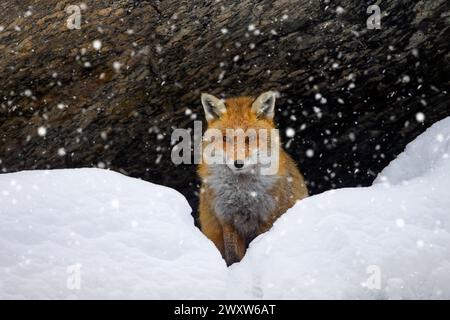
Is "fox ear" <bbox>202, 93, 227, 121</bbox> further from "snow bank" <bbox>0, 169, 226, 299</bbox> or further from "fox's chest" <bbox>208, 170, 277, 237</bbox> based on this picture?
"snow bank" <bbox>0, 169, 226, 299</bbox>

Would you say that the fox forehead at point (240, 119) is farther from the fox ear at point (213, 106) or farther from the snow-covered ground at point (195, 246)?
the snow-covered ground at point (195, 246)

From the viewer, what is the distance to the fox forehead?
5961mm

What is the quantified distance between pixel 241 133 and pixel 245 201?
857mm

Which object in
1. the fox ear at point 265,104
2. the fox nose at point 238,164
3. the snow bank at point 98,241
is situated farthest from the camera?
the fox ear at point 265,104

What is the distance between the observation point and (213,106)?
6059 millimetres

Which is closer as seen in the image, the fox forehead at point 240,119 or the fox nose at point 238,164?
the fox nose at point 238,164

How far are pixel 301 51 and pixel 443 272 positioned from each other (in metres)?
3.36

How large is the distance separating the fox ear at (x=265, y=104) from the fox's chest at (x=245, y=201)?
0.85 m

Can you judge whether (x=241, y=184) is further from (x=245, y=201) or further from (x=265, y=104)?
(x=265, y=104)

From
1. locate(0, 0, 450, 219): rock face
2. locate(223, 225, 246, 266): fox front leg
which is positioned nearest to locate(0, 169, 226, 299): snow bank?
locate(223, 225, 246, 266): fox front leg

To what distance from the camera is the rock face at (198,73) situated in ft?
18.2

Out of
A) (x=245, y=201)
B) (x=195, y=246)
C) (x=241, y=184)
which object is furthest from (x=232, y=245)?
(x=195, y=246)

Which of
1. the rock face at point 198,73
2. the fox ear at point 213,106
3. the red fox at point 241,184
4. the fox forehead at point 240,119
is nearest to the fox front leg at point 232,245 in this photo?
the red fox at point 241,184
